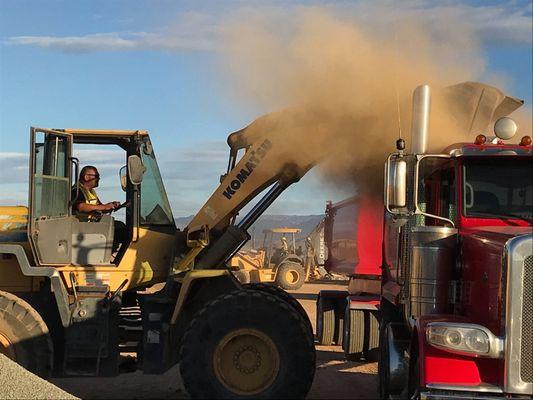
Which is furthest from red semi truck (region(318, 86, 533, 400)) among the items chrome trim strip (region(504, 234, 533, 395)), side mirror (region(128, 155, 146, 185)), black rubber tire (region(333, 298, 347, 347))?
side mirror (region(128, 155, 146, 185))

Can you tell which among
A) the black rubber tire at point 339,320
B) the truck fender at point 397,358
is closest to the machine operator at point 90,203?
the truck fender at point 397,358

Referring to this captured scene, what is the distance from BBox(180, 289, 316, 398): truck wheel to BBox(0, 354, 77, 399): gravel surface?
1.28m

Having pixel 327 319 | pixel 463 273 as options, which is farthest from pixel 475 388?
pixel 327 319

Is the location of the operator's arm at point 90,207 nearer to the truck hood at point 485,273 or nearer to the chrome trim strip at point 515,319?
the truck hood at point 485,273

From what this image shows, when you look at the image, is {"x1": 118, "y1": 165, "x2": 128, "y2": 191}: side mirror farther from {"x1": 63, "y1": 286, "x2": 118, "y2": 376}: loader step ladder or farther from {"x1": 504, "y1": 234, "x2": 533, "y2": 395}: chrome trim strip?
{"x1": 504, "y1": 234, "x2": 533, "y2": 395}: chrome trim strip

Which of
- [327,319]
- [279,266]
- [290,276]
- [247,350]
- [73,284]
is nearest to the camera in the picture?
[247,350]

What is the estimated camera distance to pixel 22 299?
7.61 meters

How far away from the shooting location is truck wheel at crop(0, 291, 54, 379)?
24.1 ft

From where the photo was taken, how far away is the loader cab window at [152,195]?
8.18 meters

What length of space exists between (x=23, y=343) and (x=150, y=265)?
157 centimetres

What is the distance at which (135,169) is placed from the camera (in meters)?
7.72

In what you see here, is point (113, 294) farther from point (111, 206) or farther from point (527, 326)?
point (527, 326)

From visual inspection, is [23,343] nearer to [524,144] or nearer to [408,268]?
[408,268]

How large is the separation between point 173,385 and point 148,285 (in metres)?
1.72
